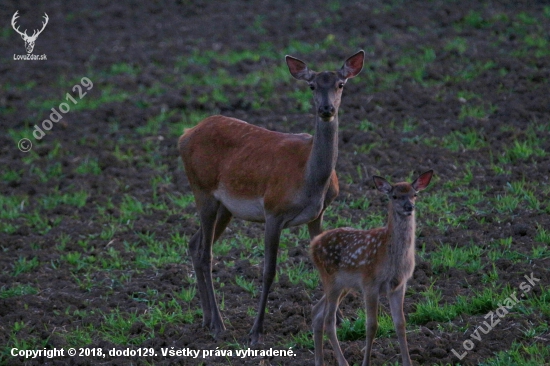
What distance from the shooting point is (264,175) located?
7.46 meters

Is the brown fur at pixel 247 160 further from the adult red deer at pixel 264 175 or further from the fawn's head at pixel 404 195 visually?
the fawn's head at pixel 404 195

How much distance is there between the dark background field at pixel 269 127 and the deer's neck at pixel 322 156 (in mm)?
1122

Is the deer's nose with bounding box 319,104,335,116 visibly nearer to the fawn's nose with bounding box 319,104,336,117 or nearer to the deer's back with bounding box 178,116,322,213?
the fawn's nose with bounding box 319,104,336,117

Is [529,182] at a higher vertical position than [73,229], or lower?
higher

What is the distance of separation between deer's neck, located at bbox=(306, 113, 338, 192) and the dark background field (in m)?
1.12

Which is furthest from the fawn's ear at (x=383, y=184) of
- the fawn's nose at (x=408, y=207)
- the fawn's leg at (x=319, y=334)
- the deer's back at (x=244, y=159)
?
the fawn's leg at (x=319, y=334)

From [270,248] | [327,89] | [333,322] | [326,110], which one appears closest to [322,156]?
[326,110]

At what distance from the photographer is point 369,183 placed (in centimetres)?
994

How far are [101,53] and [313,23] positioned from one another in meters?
3.84

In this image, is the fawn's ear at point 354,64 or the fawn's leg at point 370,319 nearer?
the fawn's leg at point 370,319

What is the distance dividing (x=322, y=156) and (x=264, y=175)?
635 millimetres

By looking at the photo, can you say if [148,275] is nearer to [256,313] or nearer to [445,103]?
[256,313]

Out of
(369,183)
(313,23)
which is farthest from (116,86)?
(369,183)

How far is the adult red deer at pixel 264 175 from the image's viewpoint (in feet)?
23.2
